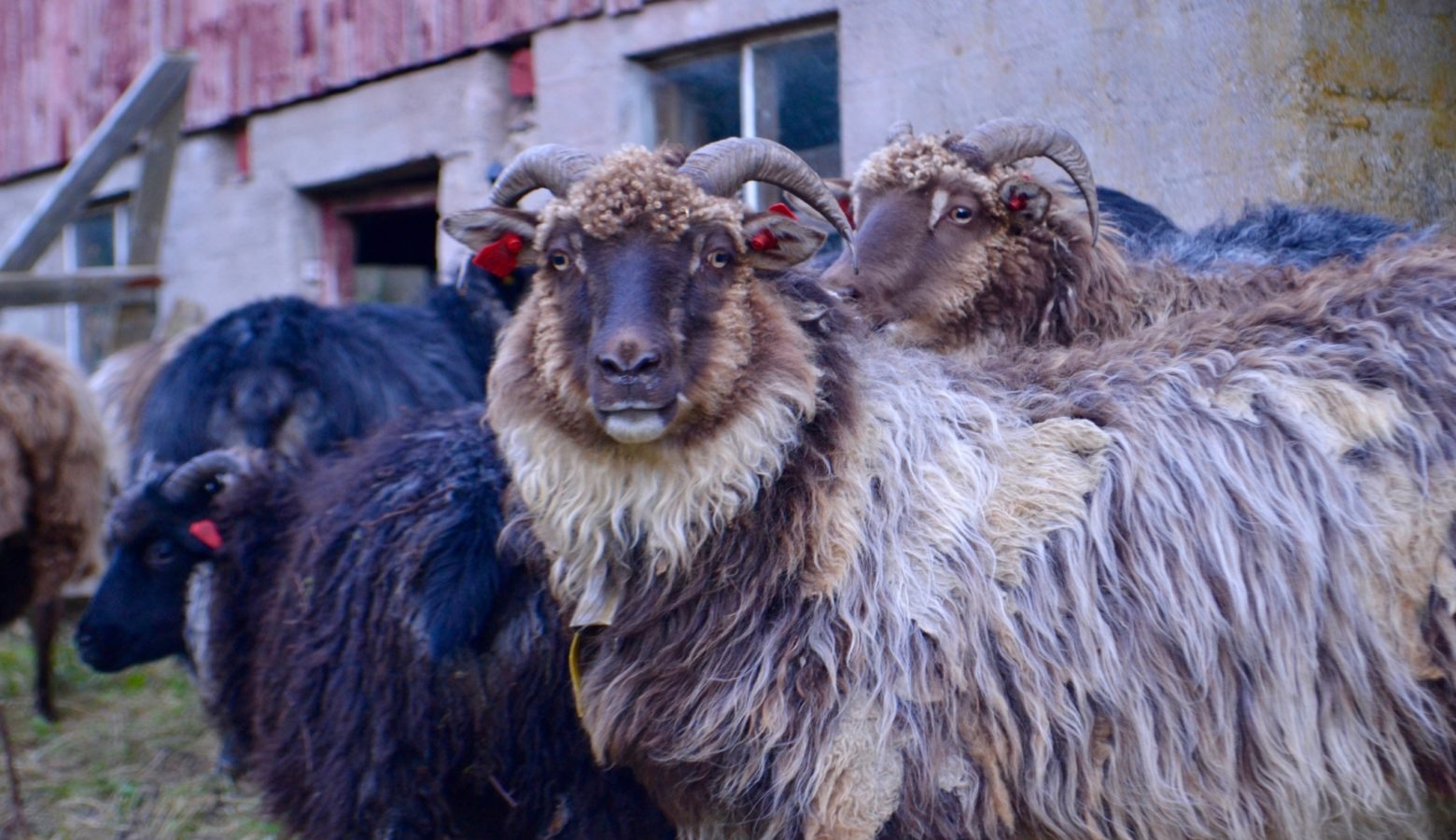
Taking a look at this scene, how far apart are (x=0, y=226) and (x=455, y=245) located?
6.32m

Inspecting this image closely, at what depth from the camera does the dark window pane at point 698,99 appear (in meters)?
7.12

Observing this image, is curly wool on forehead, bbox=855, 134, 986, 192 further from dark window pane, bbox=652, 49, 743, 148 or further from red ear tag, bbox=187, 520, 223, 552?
red ear tag, bbox=187, 520, 223, 552

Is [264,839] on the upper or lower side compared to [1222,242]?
lower

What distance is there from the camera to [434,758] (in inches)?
149

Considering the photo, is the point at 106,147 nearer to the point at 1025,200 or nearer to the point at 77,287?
the point at 77,287

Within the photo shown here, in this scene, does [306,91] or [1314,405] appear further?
[306,91]

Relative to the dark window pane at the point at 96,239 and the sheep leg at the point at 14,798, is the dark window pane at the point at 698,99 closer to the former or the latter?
the sheep leg at the point at 14,798

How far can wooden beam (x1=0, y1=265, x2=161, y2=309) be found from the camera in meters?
8.53

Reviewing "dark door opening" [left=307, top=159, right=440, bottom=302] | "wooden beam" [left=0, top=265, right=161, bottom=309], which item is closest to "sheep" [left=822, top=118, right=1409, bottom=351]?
"dark door opening" [left=307, top=159, right=440, bottom=302]

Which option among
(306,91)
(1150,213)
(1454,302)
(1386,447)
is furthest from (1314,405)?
(306,91)

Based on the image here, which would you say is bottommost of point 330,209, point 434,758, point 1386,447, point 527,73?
point 434,758

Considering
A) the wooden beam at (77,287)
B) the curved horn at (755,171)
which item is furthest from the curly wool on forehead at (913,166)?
the wooden beam at (77,287)

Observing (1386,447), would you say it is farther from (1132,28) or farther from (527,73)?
(527,73)

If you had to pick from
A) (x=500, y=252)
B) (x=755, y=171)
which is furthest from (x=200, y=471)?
(x=755, y=171)
